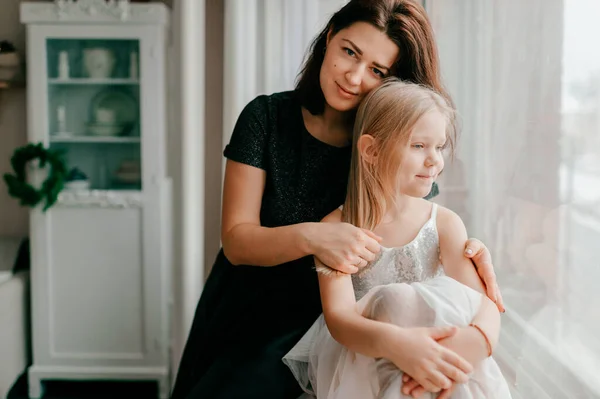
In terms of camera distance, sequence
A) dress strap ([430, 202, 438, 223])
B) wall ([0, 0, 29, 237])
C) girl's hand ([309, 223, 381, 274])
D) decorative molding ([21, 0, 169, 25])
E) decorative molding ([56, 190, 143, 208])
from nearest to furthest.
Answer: girl's hand ([309, 223, 381, 274]) < dress strap ([430, 202, 438, 223]) < decorative molding ([21, 0, 169, 25]) < decorative molding ([56, 190, 143, 208]) < wall ([0, 0, 29, 237])

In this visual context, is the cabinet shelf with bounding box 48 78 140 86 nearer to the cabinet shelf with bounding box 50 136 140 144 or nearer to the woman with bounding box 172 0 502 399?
the cabinet shelf with bounding box 50 136 140 144

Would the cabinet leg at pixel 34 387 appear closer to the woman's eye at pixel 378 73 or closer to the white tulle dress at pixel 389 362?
the white tulle dress at pixel 389 362

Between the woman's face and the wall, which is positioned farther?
the wall

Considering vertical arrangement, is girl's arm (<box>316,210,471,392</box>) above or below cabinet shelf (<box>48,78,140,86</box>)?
below

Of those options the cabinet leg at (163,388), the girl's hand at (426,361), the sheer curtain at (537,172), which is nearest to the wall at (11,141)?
the cabinet leg at (163,388)

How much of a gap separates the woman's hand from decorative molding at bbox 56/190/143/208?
1957 mm

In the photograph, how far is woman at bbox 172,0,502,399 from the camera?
1087 millimetres

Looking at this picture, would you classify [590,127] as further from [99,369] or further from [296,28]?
[99,369]

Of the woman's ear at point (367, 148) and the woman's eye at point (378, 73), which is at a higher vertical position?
the woman's eye at point (378, 73)

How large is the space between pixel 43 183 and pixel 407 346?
2239 millimetres

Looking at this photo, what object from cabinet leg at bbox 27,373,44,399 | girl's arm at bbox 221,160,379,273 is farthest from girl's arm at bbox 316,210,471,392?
cabinet leg at bbox 27,373,44,399

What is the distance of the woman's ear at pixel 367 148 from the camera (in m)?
1.04

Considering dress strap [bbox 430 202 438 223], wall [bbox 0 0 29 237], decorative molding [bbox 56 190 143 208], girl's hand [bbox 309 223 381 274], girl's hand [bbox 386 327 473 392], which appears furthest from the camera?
wall [bbox 0 0 29 237]

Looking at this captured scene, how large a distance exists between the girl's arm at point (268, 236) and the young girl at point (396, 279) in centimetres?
4
